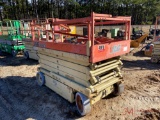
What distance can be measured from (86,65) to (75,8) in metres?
51.2

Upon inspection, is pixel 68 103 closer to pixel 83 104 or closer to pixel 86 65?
pixel 83 104

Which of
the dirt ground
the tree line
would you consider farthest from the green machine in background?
the tree line

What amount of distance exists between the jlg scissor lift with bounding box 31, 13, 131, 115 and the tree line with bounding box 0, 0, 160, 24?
37.6 meters

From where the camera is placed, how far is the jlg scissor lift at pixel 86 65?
3.26m

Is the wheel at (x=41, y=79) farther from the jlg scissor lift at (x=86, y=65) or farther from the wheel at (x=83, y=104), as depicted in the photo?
the wheel at (x=83, y=104)

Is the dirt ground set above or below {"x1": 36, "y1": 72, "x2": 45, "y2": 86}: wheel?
below

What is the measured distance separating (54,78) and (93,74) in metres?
1.82

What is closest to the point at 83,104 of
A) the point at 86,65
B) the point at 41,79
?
the point at 86,65

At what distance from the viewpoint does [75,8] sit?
51219 mm

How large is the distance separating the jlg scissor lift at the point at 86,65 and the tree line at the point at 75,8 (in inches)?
1480

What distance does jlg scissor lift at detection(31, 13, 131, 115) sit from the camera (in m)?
3.26

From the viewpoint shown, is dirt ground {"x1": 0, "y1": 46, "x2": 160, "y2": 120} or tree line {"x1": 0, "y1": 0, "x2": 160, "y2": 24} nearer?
dirt ground {"x1": 0, "y1": 46, "x2": 160, "y2": 120}

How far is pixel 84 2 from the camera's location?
185ft

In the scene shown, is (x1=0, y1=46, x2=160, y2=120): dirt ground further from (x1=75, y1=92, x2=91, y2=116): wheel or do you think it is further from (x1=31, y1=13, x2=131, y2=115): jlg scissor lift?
(x1=31, y1=13, x2=131, y2=115): jlg scissor lift
